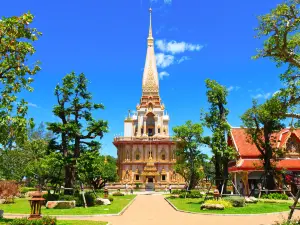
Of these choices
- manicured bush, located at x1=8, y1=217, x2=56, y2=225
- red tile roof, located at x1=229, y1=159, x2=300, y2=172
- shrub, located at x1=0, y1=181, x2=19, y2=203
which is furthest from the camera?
red tile roof, located at x1=229, y1=159, x2=300, y2=172

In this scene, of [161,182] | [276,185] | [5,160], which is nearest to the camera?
[276,185]

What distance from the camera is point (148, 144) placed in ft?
233

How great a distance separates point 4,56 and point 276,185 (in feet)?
98.6

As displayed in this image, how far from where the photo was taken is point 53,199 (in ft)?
83.8

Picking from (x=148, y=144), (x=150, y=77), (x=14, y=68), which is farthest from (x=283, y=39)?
(x=150, y=77)

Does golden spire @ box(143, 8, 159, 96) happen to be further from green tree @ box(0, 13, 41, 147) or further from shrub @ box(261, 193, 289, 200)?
green tree @ box(0, 13, 41, 147)

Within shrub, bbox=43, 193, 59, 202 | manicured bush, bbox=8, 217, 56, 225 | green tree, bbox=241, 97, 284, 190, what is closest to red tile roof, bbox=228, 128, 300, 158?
green tree, bbox=241, 97, 284, 190

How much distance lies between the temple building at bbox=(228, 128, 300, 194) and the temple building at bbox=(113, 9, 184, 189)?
2484 cm

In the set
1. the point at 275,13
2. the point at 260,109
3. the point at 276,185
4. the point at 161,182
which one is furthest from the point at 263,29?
the point at 161,182

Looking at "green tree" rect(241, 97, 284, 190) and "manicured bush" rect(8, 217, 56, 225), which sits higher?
"green tree" rect(241, 97, 284, 190)

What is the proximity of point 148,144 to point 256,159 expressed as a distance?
34909mm

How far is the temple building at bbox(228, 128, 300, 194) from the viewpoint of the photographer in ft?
118

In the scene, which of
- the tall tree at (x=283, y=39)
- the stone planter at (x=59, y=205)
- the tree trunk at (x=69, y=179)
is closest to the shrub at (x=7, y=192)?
the tree trunk at (x=69, y=179)

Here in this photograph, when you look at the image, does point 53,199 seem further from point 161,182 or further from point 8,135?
point 161,182
